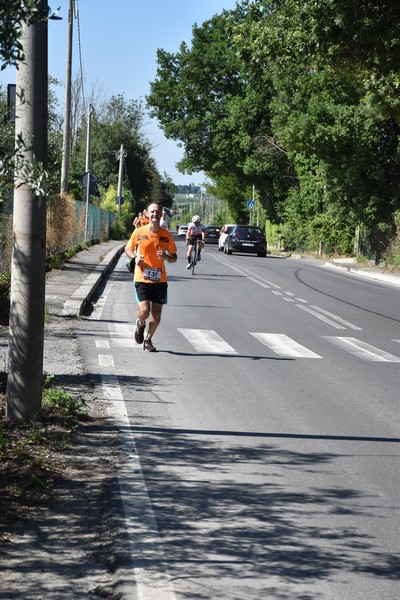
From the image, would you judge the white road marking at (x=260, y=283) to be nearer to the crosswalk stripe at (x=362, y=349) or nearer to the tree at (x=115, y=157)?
the crosswalk stripe at (x=362, y=349)

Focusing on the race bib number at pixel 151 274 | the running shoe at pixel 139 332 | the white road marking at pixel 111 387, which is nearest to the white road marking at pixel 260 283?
the running shoe at pixel 139 332

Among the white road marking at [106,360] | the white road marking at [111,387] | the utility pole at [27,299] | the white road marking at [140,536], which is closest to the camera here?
the white road marking at [140,536]

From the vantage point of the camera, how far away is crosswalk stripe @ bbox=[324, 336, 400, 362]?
12898 millimetres

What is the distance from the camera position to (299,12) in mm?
21984

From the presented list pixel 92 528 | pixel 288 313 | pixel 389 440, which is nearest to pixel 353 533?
pixel 92 528

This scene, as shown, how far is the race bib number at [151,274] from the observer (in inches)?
491

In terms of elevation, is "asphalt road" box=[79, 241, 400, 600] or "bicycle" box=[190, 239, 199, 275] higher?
"bicycle" box=[190, 239, 199, 275]

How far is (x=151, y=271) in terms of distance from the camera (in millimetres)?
12469

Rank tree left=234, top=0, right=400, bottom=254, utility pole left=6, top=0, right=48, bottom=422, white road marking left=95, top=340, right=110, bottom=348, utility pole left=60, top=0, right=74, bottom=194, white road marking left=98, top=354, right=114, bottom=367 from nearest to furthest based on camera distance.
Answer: utility pole left=6, top=0, right=48, bottom=422, white road marking left=98, top=354, right=114, bottom=367, white road marking left=95, top=340, right=110, bottom=348, tree left=234, top=0, right=400, bottom=254, utility pole left=60, top=0, right=74, bottom=194

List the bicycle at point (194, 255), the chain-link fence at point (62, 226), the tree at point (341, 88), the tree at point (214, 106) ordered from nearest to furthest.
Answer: the chain-link fence at point (62, 226)
the tree at point (341, 88)
the bicycle at point (194, 255)
the tree at point (214, 106)

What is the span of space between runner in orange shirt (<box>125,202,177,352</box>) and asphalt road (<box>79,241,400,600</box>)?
0.48 meters

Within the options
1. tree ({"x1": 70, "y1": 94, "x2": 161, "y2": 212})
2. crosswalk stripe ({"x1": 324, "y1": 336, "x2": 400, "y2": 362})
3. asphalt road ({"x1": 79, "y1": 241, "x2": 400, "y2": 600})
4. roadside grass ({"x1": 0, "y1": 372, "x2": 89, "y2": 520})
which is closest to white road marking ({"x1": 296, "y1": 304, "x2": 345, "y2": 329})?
asphalt road ({"x1": 79, "y1": 241, "x2": 400, "y2": 600})

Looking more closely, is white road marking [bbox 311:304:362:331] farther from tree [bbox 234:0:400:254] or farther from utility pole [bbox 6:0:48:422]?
utility pole [bbox 6:0:48:422]

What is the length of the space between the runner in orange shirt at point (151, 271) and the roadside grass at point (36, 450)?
3.80 meters
